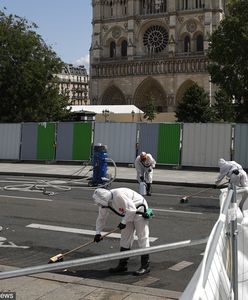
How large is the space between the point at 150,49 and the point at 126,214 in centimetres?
7923

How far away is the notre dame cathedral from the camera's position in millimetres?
→ 80438

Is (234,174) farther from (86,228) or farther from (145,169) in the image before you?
(145,169)

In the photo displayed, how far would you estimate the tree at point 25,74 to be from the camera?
3762 cm

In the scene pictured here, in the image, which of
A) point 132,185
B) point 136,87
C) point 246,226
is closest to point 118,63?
point 136,87

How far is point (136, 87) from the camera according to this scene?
8369 centimetres

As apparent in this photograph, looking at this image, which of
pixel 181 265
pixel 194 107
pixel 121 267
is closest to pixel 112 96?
pixel 194 107

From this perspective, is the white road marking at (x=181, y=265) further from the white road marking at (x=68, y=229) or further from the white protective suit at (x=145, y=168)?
the white protective suit at (x=145, y=168)

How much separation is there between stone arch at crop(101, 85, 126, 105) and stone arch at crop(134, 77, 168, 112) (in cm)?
327

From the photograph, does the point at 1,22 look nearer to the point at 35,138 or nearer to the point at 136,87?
the point at 35,138

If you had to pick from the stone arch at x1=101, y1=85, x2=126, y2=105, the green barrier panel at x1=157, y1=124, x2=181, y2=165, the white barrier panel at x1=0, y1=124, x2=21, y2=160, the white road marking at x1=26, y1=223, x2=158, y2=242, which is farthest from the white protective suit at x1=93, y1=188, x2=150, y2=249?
the stone arch at x1=101, y1=85, x2=126, y2=105

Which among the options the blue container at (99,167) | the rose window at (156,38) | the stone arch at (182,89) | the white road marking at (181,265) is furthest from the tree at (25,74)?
the rose window at (156,38)

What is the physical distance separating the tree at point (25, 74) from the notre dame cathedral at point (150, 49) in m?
40.8

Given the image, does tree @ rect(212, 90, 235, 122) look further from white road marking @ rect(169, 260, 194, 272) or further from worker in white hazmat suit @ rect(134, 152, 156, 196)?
white road marking @ rect(169, 260, 194, 272)

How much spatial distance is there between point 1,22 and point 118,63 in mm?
47287
